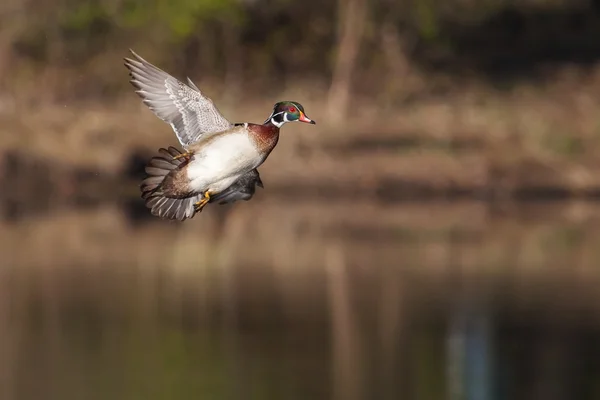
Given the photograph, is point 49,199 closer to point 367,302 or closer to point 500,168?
point 500,168

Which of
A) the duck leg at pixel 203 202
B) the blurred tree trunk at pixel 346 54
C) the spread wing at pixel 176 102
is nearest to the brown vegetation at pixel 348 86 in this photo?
the blurred tree trunk at pixel 346 54

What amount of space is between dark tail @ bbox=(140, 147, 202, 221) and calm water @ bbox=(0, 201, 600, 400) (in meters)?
9.90

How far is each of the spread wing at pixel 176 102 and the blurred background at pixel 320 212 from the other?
33.0ft

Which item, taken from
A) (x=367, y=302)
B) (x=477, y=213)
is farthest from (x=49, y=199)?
(x=367, y=302)

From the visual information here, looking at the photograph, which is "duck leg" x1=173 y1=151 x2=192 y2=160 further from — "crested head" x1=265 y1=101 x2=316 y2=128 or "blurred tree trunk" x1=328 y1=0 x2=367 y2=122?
"blurred tree trunk" x1=328 y1=0 x2=367 y2=122

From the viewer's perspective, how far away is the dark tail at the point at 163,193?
8.44m

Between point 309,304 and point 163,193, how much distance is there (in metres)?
16.9

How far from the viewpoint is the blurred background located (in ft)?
68.6

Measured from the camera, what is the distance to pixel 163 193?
838cm

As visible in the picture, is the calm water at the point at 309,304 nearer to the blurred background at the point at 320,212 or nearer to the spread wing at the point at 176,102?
the blurred background at the point at 320,212

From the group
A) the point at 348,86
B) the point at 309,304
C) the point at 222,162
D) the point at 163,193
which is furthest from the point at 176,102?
the point at 348,86

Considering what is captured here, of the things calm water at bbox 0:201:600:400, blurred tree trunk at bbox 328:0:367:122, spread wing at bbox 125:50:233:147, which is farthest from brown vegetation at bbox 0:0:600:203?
spread wing at bbox 125:50:233:147

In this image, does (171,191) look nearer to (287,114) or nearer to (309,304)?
(287,114)

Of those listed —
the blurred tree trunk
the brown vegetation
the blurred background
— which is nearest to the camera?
the blurred background
